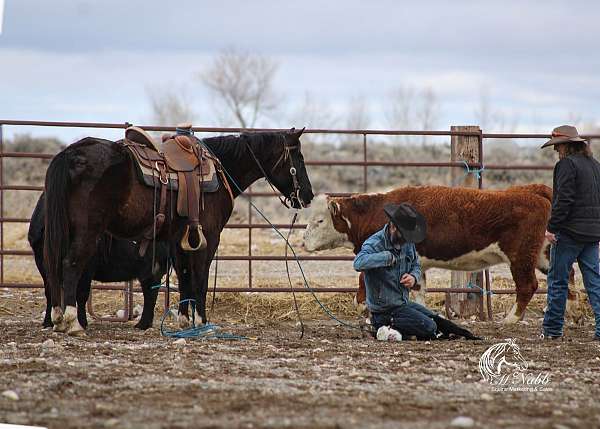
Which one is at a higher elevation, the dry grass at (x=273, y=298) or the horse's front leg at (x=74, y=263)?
the horse's front leg at (x=74, y=263)

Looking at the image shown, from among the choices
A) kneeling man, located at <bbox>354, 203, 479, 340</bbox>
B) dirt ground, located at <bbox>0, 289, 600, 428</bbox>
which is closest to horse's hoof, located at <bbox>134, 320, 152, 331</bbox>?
dirt ground, located at <bbox>0, 289, 600, 428</bbox>

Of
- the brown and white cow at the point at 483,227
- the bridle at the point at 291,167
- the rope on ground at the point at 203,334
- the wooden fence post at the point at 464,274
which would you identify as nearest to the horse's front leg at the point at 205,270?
the rope on ground at the point at 203,334

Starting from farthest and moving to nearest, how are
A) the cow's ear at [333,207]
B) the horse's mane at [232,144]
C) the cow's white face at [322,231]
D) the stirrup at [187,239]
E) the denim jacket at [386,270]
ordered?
the cow's white face at [322,231], the cow's ear at [333,207], the horse's mane at [232,144], the stirrup at [187,239], the denim jacket at [386,270]

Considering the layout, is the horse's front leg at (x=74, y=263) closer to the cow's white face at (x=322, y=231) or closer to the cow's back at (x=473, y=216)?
the cow's white face at (x=322, y=231)

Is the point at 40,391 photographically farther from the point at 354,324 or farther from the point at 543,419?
the point at 354,324

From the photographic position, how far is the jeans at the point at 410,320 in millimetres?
7855

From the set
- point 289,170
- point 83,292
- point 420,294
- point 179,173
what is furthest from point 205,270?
point 420,294

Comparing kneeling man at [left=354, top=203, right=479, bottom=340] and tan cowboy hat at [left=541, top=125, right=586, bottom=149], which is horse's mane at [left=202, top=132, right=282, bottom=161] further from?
tan cowboy hat at [left=541, top=125, right=586, bottom=149]

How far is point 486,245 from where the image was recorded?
944 cm

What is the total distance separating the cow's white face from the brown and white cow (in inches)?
12.7

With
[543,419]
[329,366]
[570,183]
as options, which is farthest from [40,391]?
[570,183]

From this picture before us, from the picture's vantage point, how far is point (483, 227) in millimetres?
9383

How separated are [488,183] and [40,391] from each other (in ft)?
73.8

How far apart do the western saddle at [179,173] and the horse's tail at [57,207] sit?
0.63 meters
